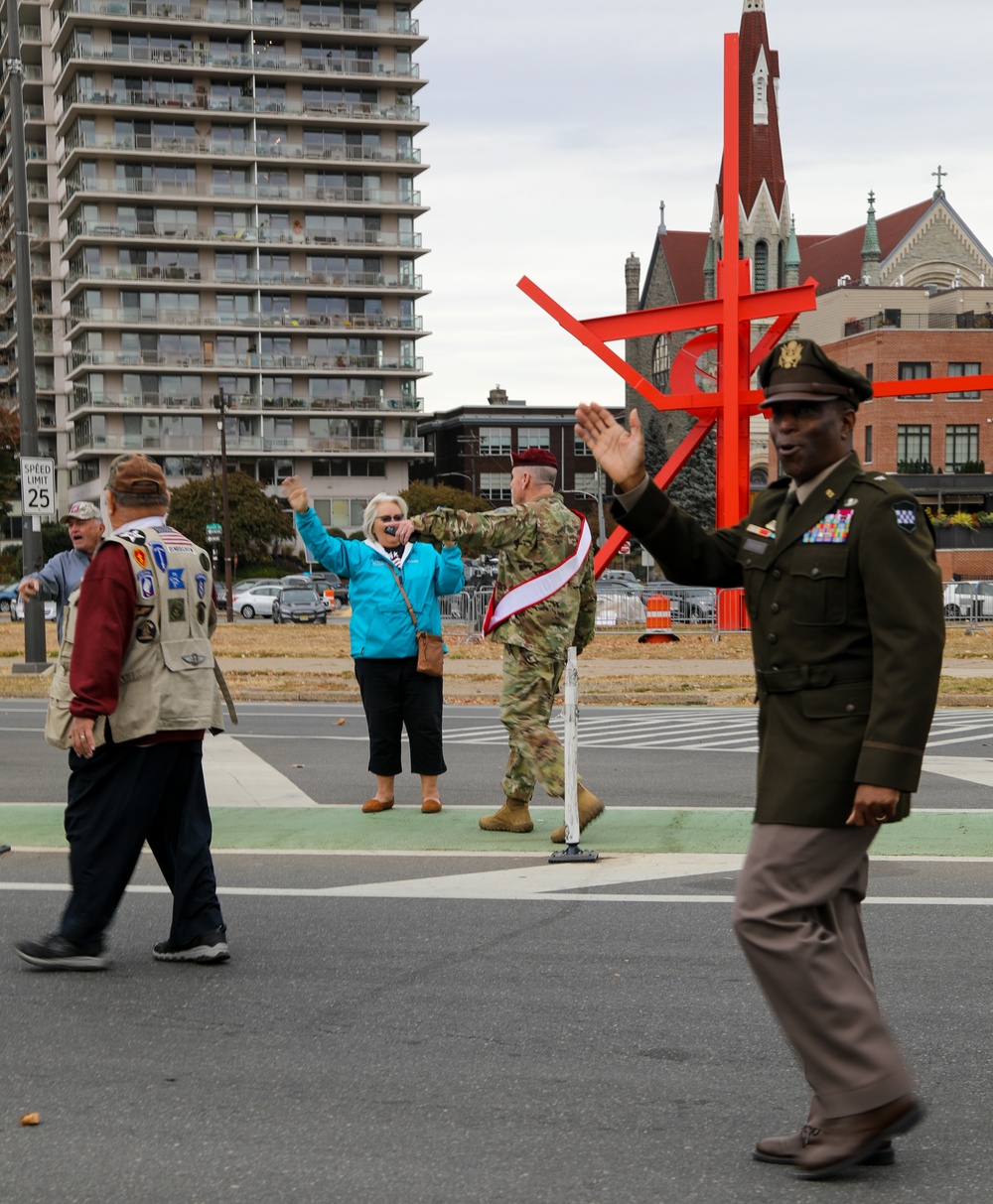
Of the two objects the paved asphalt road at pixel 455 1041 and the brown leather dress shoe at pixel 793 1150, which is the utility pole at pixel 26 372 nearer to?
the paved asphalt road at pixel 455 1041

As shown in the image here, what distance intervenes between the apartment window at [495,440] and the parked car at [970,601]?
267 ft

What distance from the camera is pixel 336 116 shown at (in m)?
87.9

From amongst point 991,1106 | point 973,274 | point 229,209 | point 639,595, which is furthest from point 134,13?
point 991,1106

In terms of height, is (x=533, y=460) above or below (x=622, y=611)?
above

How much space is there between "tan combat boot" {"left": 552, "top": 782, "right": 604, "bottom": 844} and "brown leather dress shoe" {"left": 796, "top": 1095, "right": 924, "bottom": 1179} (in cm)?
408

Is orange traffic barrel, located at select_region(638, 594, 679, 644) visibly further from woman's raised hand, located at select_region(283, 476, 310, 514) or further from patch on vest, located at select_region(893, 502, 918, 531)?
patch on vest, located at select_region(893, 502, 918, 531)

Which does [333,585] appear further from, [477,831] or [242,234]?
[477,831]

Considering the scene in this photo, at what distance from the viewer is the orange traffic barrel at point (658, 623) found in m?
28.2

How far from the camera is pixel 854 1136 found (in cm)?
364

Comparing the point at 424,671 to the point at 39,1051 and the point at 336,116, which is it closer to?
the point at 39,1051

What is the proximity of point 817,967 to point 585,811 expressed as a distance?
13.8 ft

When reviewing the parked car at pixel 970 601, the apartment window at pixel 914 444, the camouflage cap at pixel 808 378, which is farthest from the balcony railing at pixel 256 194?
the camouflage cap at pixel 808 378

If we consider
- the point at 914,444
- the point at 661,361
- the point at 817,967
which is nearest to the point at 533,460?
the point at 817,967

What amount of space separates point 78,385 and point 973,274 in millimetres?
51829
